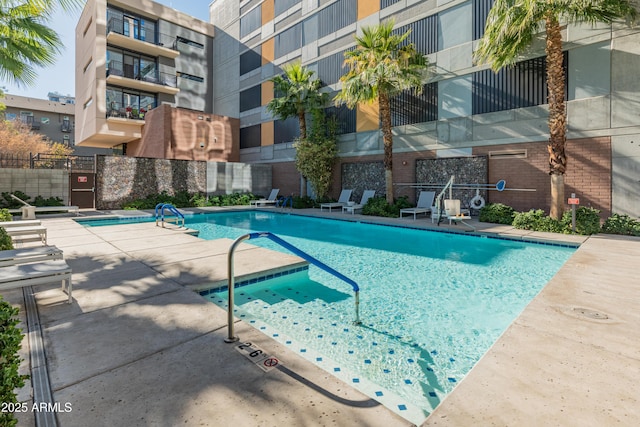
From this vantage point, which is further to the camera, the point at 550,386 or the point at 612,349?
the point at 612,349

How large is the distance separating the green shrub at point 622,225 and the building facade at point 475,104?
473mm

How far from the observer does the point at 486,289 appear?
5.25 metres

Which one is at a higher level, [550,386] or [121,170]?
[121,170]

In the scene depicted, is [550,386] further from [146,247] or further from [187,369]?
[146,247]

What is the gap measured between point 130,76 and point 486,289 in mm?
25458

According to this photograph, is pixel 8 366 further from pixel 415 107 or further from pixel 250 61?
pixel 250 61

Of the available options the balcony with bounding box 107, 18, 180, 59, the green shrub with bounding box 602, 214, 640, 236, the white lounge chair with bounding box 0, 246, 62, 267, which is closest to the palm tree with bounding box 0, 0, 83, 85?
the white lounge chair with bounding box 0, 246, 62, 267

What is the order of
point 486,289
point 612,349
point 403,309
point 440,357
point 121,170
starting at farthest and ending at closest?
point 121,170 < point 486,289 < point 403,309 < point 440,357 < point 612,349

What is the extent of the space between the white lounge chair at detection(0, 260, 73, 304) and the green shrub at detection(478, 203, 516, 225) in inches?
458

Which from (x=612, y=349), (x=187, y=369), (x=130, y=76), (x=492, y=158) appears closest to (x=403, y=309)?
(x=612, y=349)

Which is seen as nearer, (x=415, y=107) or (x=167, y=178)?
(x=415, y=107)

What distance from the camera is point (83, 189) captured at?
15711 mm

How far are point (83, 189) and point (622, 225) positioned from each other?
68.0 feet

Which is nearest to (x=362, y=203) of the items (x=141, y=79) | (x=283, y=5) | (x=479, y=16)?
(x=479, y=16)
